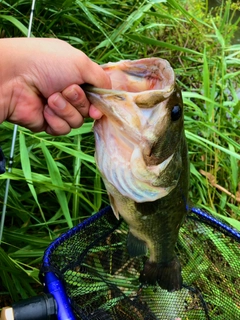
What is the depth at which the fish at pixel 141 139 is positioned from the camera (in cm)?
141

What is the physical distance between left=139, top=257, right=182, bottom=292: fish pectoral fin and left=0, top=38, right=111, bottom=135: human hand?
87 cm

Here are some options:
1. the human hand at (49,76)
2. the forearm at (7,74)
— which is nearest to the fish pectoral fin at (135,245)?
the human hand at (49,76)

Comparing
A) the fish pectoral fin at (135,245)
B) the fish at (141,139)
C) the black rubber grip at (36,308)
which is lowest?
the fish pectoral fin at (135,245)

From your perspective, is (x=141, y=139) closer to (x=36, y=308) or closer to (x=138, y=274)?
(x=36, y=308)

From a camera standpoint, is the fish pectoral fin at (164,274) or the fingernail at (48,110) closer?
the fingernail at (48,110)

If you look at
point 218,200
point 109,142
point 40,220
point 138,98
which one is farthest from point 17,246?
point 218,200

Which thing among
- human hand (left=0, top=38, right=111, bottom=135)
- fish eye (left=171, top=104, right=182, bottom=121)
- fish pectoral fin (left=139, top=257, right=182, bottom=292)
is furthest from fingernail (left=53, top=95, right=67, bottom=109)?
fish pectoral fin (left=139, top=257, right=182, bottom=292)

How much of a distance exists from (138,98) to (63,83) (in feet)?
0.88

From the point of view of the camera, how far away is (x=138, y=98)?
54.5 inches

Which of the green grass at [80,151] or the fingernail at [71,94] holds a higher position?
the fingernail at [71,94]

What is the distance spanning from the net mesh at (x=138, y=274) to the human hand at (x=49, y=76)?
59 centimetres

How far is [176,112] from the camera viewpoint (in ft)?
4.89

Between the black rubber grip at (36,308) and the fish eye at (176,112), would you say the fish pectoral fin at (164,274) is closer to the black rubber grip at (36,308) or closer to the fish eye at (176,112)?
the black rubber grip at (36,308)

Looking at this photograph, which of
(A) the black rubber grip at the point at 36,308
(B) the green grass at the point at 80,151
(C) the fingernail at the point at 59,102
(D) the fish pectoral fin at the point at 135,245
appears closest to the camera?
(A) the black rubber grip at the point at 36,308
